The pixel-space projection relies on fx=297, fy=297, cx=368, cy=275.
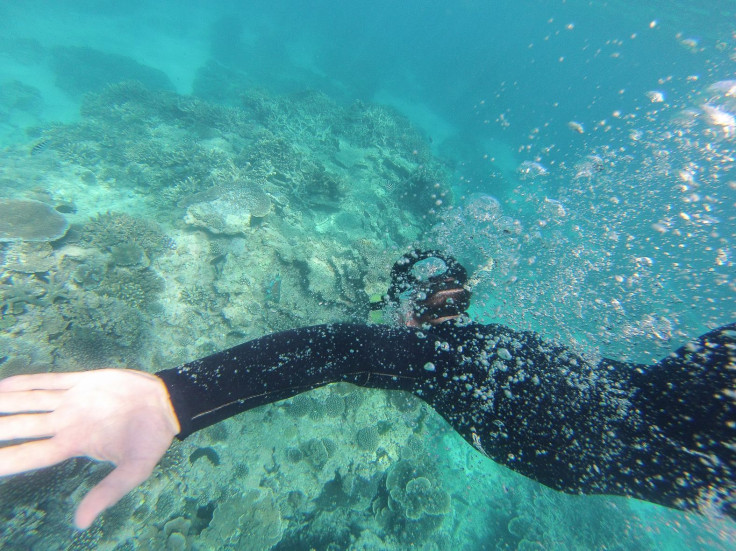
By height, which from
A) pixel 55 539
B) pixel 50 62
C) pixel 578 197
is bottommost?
pixel 55 539

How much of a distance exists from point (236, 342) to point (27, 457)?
536cm

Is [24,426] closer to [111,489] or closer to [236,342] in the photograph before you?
[111,489]

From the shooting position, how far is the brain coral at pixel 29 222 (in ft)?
21.3

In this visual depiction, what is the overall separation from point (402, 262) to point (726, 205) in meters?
44.4

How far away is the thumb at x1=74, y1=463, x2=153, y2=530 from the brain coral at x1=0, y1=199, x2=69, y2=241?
26.5ft

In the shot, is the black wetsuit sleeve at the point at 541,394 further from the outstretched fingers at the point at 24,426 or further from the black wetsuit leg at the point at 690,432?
the outstretched fingers at the point at 24,426

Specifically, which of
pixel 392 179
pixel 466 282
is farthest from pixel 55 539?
pixel 392 179

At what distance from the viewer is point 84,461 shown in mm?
4316

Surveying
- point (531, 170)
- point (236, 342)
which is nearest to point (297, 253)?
point (236, 342)

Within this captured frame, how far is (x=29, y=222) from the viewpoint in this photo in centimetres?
684

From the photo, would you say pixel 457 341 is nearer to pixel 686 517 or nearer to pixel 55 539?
pixel 55 539

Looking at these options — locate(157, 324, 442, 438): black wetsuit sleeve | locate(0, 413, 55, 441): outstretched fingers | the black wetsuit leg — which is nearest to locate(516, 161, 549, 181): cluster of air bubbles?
the black wetsuit leg

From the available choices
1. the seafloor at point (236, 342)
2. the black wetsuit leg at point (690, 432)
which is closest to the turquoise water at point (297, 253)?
the seafloor at point (236, 342)

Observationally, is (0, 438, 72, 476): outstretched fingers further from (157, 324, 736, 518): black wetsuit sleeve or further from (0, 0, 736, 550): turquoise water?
(0, 0, 736, 550): turquoise water
